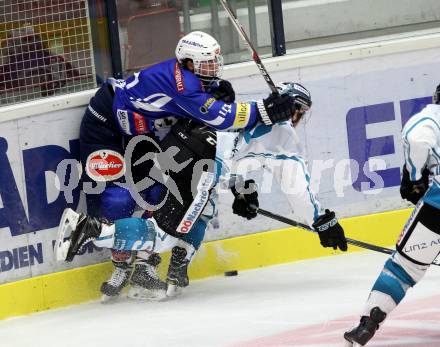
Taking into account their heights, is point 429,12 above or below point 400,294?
above

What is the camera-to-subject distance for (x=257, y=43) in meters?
6.40

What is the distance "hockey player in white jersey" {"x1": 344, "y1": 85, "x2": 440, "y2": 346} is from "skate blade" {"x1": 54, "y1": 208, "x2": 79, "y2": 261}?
1.74m

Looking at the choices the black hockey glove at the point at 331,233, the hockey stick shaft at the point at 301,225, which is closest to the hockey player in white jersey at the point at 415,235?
the black hockey glove at the point at 331,233

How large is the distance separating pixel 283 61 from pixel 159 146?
89 cm

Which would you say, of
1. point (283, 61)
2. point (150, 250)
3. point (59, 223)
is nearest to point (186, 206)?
point (150, 250)

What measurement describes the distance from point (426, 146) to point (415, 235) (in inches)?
12.8

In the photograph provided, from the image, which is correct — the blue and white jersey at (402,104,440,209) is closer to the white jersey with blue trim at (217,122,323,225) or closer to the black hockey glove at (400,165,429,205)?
the black hockey glove at (400,165,429,205)

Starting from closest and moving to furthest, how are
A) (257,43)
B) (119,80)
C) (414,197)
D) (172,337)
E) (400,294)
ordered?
(400,294) → (414,197) → (172,337) → (119,80) → (257,43)

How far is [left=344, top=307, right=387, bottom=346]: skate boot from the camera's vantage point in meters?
4.25

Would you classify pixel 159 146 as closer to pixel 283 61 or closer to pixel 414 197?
pixel 283 61

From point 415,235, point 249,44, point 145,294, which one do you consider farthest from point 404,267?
point 249,44

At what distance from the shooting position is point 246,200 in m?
5.92

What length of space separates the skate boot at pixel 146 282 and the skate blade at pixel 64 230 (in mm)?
398

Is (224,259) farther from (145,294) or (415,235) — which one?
(415,235)
